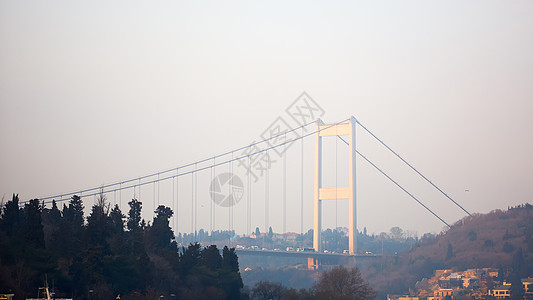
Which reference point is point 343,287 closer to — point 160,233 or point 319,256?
point 160,233

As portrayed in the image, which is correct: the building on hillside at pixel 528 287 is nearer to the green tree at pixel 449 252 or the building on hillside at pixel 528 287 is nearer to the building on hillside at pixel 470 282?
the building on hillside at pixel 470 282

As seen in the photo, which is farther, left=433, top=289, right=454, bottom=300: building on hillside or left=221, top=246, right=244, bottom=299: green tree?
left=433, top=289, right=454, bottom=300: building on hillside

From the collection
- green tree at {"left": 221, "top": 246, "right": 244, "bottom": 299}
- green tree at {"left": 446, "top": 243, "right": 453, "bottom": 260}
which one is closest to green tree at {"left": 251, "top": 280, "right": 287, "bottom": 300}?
green tree at {"left": 221, "top": 246, "right": 244, "bottom": 299}

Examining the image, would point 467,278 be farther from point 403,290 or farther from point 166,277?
point 166,277

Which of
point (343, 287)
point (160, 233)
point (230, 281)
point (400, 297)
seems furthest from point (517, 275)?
point (160, 233)

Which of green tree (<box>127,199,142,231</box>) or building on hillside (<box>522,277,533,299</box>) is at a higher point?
green tree (<box>127,199,142,231</box>)

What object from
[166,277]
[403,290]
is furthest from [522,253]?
[166,277]

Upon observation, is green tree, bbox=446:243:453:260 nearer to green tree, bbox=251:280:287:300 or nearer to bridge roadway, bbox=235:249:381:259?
bridge roadway, bbox=235:249:381:259
